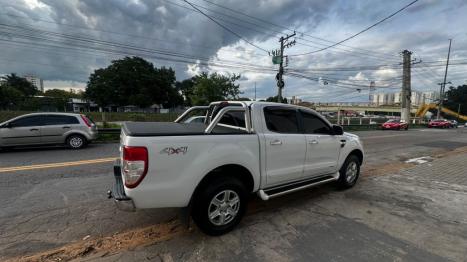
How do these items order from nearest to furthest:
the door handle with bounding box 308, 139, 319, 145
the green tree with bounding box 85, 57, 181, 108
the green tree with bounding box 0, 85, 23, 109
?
the door handle with bounding box 308, 139, 319, 145 < the green tree with bounding box 0, 85, 23, 109 < the green tree with bounding box 85, 57, 181, 108

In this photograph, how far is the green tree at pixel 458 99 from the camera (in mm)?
79881

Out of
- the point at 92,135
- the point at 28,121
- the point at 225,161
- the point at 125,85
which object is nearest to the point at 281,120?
the point at 225,161

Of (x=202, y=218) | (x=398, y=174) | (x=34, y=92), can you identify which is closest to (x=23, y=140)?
(x=202, y=218)

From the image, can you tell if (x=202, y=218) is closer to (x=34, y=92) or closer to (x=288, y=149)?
(x=288, y=149)

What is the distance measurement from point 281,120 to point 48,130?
8.98m

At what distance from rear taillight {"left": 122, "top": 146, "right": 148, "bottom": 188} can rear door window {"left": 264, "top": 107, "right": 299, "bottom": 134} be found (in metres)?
1.80

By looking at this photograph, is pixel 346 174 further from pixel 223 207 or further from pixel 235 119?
pixel 223 207

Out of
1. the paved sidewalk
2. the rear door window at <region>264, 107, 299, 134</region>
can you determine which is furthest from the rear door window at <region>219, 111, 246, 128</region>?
the paved sidewalk

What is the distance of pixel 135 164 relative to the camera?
8.46 feet

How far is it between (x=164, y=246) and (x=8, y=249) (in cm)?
176

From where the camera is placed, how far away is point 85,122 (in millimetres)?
9680

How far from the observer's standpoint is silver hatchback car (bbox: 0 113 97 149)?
27.8 feet

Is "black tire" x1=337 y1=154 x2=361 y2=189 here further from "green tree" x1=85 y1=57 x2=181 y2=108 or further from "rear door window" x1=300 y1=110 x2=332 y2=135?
"green tree" x1=85 y1=57 x2=181 y2=108

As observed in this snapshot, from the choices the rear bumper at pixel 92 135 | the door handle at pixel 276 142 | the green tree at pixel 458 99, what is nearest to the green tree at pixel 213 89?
the rear bumper at pixel 92 135
